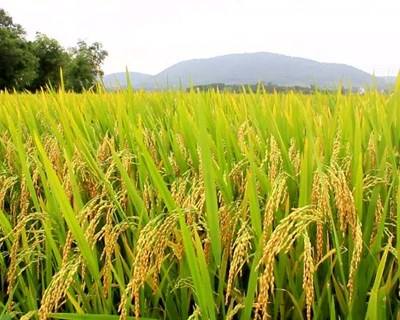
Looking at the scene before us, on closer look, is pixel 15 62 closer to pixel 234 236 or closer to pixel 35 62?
pixel 35 62

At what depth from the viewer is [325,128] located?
1591 millimetres

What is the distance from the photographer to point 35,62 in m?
40.7

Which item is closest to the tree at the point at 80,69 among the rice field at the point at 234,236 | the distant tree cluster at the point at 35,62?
the distant tree cluster at the point at 35,62

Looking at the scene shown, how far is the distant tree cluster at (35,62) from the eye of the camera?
38406 millimetres

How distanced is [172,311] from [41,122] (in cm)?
166

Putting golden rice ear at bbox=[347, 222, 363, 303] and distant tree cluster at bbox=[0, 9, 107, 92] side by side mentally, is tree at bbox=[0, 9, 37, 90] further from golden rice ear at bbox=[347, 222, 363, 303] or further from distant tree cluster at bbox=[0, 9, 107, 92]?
golden rice ear at bbox=[347, 222, 363, 303]

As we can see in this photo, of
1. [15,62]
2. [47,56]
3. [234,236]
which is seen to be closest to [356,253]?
[234,236]

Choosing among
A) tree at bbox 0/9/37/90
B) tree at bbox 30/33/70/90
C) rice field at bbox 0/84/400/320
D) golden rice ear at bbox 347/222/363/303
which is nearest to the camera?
golden rice ear at bbox 347/222/363/303

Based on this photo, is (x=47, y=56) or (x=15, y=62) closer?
(x=15, y=62)

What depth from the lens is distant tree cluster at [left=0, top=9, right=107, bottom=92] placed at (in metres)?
38.4

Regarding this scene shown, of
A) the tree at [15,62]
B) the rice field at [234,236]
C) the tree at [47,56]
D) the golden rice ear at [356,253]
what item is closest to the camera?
the golden rice ear at [356,253]

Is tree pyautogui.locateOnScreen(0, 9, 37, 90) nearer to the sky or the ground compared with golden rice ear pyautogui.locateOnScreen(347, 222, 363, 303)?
nearer to the sky

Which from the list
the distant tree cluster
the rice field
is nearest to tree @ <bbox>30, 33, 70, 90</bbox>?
the distant tree cluster

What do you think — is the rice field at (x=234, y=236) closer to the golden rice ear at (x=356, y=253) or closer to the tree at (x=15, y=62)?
the golden rice ear at (x=356, y=253)
